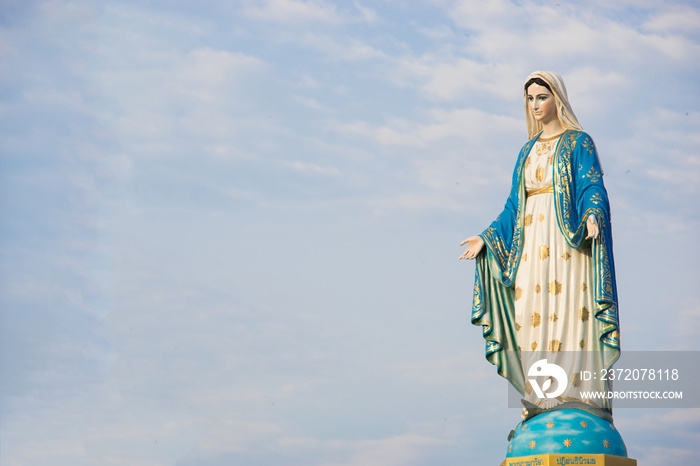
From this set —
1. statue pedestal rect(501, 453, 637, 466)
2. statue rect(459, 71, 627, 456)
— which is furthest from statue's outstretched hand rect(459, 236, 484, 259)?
statue pedestal rect(501, 453, 637, 466)

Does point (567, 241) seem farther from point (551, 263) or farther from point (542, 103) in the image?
point (542, 103)

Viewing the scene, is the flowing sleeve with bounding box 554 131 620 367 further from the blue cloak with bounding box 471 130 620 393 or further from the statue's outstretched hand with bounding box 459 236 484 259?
the statue's outstretched hand with bounding box 459 236 484 259

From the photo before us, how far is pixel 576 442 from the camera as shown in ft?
37.9

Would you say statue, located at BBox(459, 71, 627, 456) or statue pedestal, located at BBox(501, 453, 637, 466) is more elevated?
statue, located at BBox(459, 71, 627, 456)

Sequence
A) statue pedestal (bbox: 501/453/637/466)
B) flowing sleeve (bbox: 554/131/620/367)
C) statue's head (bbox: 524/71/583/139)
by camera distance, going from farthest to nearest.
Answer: statue's head (bbox: 524/71/583/139) < flowing sleeve (bbox: 554/131/620/367) < statue pedestal (bbox: 501/453/637/466)

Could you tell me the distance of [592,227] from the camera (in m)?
12.4

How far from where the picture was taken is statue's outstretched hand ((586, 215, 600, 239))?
488 inches

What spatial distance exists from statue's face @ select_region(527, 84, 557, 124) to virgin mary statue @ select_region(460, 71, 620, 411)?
15mm

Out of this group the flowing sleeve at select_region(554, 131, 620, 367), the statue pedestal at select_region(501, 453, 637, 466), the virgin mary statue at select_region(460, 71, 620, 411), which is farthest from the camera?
the virgin mary statue at select_region(460, 71, 620, 411)

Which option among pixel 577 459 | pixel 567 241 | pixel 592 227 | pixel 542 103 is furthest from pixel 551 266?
pixel 577 459

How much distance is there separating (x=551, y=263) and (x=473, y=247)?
4.30ft

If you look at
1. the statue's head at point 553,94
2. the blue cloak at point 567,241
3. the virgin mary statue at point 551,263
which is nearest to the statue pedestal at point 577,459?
the virgin mary statue at point 551,263

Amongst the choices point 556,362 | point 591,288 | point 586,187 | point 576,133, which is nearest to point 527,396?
point 556,362

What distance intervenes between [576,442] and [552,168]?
4.02 meters
